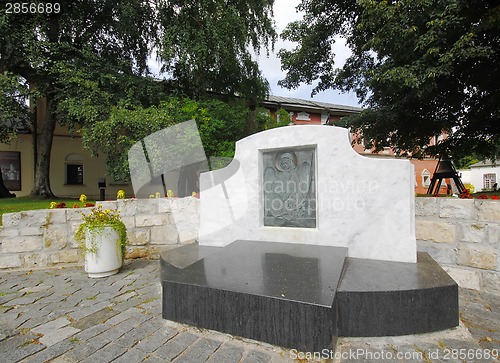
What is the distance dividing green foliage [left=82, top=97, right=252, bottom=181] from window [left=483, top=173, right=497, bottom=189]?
2762cm

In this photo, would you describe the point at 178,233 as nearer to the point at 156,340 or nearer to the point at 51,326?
the point at 51,326

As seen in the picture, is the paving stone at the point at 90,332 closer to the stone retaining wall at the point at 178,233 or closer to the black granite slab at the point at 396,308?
the black granite slab at the point at 396,308

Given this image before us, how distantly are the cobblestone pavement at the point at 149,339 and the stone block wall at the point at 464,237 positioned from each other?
1.33 feet

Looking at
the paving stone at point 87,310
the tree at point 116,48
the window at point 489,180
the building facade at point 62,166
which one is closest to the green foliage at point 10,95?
the tree at point 116,48

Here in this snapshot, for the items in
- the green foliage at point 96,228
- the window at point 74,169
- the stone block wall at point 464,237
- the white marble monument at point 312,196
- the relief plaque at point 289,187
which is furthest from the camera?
the window at point 74,169

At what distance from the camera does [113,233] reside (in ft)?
12.2

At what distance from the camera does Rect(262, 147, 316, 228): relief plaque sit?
10.8ft

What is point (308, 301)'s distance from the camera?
1.73 m

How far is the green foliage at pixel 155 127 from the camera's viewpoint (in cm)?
711

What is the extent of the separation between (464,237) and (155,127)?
685 centimetres

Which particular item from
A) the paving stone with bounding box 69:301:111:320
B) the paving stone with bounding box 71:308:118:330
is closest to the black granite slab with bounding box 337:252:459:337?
the paving stone with bounding box 71:308:118:330

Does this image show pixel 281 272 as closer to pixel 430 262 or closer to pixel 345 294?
pixel 345 294

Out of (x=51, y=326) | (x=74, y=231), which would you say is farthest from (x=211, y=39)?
(x=51, y=326)

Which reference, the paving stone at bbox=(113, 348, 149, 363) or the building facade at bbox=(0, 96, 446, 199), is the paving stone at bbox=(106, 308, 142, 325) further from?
the building facade at bbox=(0, 96, 446, 199)
